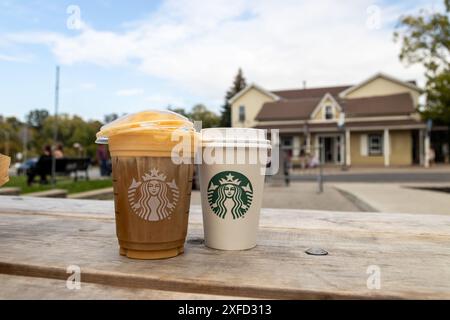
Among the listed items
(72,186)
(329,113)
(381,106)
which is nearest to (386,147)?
(381,106)

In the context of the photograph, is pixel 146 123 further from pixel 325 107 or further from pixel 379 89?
pixel 379 89

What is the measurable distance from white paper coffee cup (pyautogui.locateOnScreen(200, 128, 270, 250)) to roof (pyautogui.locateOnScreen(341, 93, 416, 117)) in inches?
1200

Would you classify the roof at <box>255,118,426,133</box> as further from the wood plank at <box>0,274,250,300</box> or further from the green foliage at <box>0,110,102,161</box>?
Result: the wood plank at <box>0,274,250,300</box>

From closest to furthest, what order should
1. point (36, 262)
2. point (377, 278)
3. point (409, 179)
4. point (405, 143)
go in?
point (377, 278) < point (36, 262) < point (409, 179) < point (405, 143)

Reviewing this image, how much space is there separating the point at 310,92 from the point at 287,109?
5.94 m

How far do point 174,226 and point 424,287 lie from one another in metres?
0.81

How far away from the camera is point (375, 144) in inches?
1156

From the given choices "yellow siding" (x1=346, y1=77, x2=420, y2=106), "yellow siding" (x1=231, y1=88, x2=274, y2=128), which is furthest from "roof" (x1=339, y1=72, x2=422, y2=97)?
"yellow siding" (x1=231, y1=88, x2=274, y2=128)

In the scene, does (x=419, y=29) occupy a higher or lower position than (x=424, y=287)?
higher

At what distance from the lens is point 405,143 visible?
94.9 feet

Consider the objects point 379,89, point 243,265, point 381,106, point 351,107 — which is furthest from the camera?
point 379,89

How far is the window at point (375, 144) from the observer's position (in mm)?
29266
